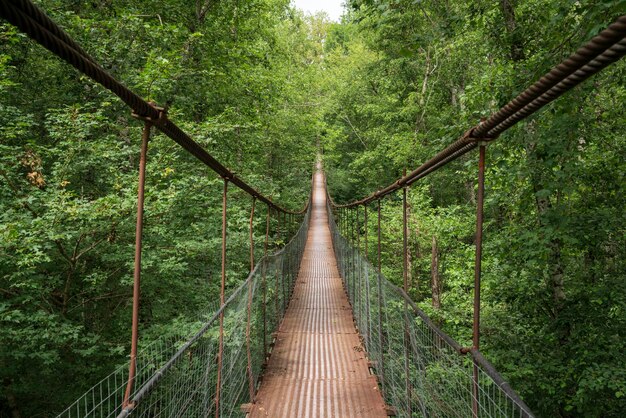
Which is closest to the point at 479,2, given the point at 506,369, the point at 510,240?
the point at 510,240

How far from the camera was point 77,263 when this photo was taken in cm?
449

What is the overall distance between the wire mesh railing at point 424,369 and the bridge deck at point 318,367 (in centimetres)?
16

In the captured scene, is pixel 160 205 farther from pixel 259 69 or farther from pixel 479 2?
pixel 259 69

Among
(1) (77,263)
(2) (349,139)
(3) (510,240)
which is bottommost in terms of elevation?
(1) (77,263)

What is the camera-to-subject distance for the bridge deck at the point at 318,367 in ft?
9.32

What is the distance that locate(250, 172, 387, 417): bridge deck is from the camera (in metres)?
2.84

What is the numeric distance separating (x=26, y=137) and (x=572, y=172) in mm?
6161

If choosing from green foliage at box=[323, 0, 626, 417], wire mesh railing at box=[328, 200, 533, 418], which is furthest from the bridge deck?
green foliage at box=[323, 0, 626, 417]

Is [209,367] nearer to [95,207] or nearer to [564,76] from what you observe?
[564,76]

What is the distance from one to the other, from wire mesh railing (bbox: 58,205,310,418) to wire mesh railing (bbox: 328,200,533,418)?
3.15 feet

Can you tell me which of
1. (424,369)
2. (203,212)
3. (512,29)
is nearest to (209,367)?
(424,369)

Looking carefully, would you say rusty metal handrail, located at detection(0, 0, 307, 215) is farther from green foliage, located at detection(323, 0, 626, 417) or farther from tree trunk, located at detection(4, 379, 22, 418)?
tree trunk, located at detection(4, 379, 22, 418)

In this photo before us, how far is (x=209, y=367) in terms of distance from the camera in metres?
2.06

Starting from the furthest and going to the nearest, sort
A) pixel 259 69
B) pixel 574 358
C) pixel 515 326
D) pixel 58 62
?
pixel 259 69, pixel 58 62, pixel 515 326, pixel 574 358
